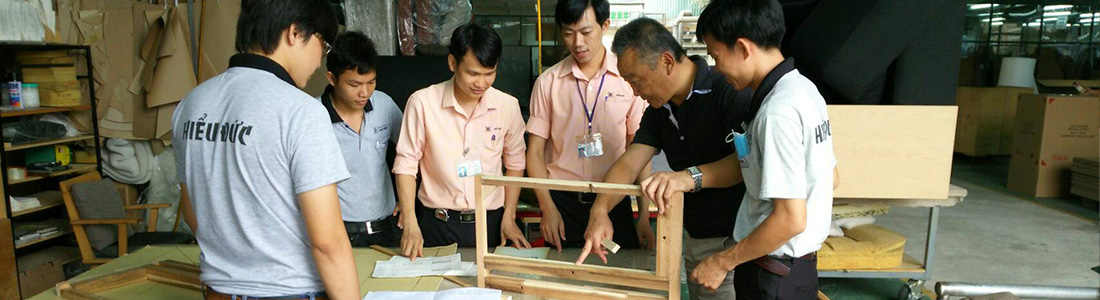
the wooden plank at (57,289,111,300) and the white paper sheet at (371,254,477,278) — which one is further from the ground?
the white paper sheet at (371,254,477,278)

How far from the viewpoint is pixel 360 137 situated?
2080 millimetres

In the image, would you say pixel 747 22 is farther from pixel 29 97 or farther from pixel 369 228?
pixel 29 97

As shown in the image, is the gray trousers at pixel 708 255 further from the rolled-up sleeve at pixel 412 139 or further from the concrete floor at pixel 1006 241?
the concrete floor at pixel 1006 241

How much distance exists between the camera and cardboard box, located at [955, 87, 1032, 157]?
7.66 meters

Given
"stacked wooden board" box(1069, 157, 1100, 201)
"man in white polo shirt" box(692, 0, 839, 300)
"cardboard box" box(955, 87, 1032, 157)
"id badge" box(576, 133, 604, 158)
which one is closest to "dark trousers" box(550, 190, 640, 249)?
"id badge" box(576, 133, 604, 158)

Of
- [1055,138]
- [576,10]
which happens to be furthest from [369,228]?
[1055,138]

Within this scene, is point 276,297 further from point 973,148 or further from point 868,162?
point 973,148

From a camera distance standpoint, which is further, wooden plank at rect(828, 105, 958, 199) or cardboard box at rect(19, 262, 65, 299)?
cardboard box at rect(19, 262, 65, 299)

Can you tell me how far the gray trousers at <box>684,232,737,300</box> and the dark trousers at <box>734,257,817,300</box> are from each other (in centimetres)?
24

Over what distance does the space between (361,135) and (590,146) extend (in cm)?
78

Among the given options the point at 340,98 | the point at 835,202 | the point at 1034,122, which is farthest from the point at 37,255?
the point at 1034,122

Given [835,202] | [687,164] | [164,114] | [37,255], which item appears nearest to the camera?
[687,164]

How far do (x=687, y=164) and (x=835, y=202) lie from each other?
4.23ft

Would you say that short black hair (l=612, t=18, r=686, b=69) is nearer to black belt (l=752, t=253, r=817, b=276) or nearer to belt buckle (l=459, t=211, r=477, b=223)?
black belt (l=752, t=253, r=817, b=276)
